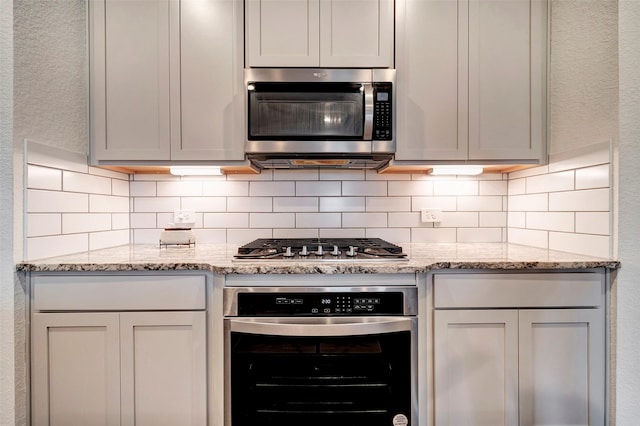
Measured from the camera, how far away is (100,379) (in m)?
1.37

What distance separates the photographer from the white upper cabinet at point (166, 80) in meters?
1.63

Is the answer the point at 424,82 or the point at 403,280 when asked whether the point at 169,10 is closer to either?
the point at 424,82

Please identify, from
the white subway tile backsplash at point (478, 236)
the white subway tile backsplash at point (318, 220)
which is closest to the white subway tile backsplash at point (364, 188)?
the white subway tile backsplash at point (318, 220)

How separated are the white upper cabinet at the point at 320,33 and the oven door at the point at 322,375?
1187mm

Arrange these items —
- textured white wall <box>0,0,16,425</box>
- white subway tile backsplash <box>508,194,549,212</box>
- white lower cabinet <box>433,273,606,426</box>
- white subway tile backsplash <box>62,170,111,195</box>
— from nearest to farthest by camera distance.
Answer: textured white wall <box>0,0,16,425</box>, white lower cabinet <box>433,273,606,426</box>, white subway tile backsplash <box>62,170,111,195</box>, white subway tile backsplash <box>508,194,549,212</box>

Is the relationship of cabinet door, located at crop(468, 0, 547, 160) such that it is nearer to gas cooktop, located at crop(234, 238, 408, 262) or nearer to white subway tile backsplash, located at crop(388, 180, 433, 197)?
white subway tile backsplash, located at crop(388, 180, 433, 197)

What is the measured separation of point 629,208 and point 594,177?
0.17 meters

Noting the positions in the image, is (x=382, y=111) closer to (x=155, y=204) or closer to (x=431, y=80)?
(x=431, y=80)

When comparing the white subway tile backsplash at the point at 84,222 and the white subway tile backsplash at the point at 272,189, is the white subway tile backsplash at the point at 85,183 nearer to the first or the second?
the white subway tile backsplash at the point at 84,222

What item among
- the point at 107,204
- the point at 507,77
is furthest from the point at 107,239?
the point at 507,77

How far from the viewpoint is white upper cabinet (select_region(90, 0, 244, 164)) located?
1.63 meters

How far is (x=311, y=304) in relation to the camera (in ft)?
4.55

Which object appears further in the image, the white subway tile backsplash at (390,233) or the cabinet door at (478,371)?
the white subway tile backsplash at (390,233)

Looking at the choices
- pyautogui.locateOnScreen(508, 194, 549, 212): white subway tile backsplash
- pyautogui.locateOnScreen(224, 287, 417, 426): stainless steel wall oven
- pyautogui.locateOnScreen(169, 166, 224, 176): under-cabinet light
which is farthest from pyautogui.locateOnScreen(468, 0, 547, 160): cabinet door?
pyautogui.locateOnScreen(169, 166, 224, 176): under-cabinet light
